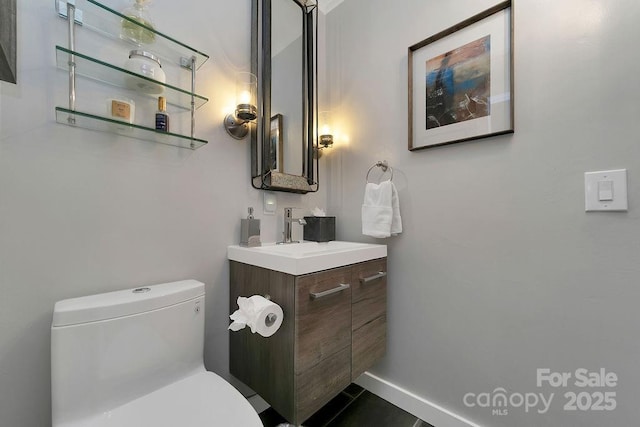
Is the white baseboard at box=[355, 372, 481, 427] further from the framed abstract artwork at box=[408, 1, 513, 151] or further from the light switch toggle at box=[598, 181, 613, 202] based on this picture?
the framed abstract artwork at box=[408, 1, 513, 151]

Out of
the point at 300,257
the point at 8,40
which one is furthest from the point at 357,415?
the point at 8,40

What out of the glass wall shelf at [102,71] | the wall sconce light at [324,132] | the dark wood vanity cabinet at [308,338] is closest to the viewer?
the glass wall shelf at [102,71]

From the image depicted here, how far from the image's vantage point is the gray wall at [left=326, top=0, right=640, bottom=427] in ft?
2.75

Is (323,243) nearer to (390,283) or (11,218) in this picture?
(390,283)

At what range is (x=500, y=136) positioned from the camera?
1.05m

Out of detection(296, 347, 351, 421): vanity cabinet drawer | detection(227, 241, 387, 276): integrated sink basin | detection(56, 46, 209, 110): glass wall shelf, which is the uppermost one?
detection(56, 46, 209, 110): glass wall shelf

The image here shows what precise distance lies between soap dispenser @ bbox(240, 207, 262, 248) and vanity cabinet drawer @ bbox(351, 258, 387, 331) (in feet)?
1.59

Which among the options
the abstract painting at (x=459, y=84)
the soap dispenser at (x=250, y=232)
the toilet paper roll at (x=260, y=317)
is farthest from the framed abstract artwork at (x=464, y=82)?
the toilet paper roll at (x=260, y=317)

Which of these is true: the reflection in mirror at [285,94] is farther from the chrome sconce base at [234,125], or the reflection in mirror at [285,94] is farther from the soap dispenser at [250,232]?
the soap dispenser at [250,232]

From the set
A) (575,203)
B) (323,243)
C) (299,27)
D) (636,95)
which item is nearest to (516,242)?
(575,203)

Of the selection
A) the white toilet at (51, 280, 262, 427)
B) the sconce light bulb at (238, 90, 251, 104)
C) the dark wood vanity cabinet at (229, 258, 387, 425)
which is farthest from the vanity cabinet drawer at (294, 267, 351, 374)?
the sconce light bulb at (238, 90, 251, 104)

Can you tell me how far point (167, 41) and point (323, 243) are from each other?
1159mm

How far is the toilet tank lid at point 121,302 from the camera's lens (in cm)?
74

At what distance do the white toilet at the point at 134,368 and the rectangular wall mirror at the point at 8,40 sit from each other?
691 mm
